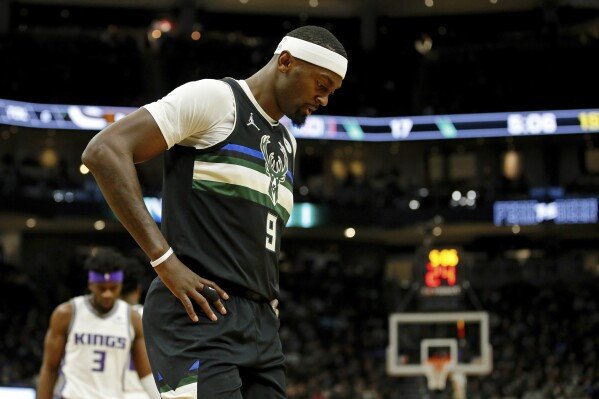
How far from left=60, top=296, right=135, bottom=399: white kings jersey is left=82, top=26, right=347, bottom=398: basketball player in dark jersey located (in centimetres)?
390

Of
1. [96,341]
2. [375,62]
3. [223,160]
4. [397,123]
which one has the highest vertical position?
[375,62]

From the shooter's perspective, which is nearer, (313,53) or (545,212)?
(313,53)

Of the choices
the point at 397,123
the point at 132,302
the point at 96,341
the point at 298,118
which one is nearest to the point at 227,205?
the point at 298,118

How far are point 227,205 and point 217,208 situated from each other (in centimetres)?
4

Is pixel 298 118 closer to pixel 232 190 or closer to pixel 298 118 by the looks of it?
pixel 298 118

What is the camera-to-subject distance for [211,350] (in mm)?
3654

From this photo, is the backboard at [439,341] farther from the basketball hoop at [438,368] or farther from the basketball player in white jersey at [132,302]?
the basketball player in white jersey at [132,302]

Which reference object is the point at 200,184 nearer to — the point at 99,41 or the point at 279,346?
the point at 279,346

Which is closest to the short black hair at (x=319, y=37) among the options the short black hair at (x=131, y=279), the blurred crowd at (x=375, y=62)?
the short black hair at (x=131, y=279)

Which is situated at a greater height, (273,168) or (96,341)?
(273,168)

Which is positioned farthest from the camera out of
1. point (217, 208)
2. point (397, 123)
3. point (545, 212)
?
point (397, 123)

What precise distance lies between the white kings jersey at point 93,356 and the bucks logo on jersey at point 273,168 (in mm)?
3965

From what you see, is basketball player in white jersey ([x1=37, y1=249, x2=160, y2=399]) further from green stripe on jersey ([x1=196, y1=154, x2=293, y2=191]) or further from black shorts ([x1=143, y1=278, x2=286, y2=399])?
green stripe on jersey ([x1=196, y1=154, x2=293, y2=191])

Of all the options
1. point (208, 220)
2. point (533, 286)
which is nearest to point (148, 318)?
point (208, 220)
